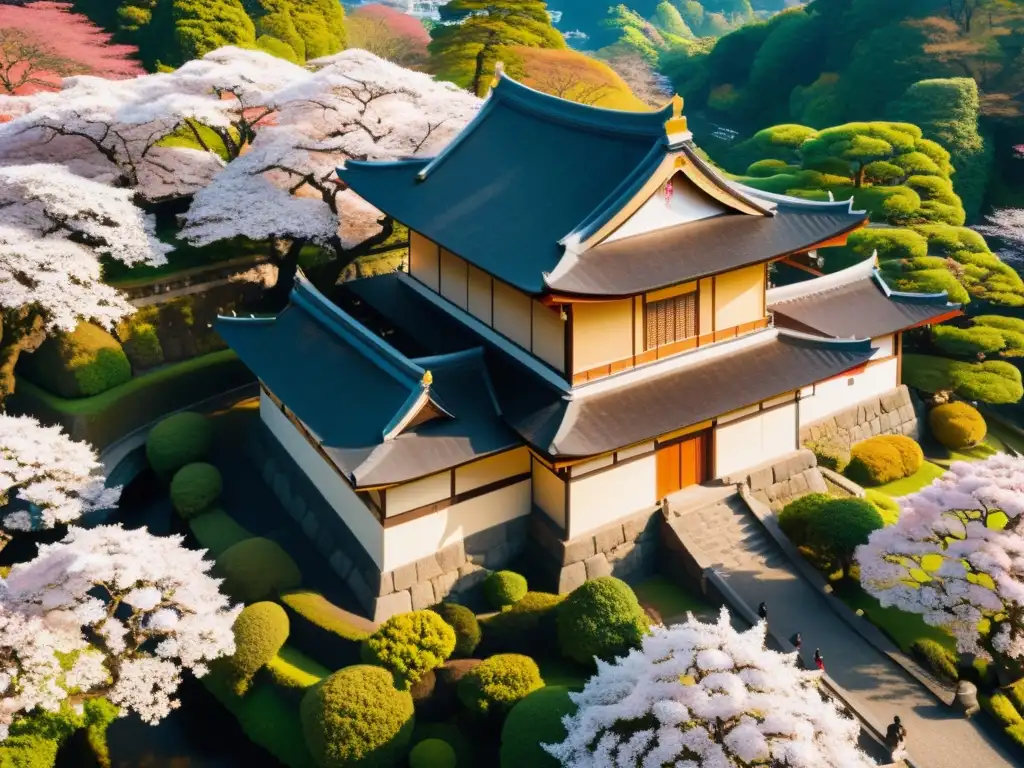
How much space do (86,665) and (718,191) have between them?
16186mm

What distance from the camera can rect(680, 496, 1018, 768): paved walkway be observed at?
18.6 m

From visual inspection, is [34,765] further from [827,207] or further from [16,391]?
Result: [827,207]

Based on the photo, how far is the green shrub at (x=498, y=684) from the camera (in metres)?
18.9

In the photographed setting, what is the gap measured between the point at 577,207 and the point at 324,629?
1073 centimetres

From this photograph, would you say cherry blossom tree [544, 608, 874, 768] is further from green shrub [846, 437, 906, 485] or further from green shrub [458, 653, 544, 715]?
green shrub [846, 437, 906, 485]

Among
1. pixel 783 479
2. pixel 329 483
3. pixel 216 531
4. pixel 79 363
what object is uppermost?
pixel 79 363

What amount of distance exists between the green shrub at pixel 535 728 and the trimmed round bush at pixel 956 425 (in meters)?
18.3

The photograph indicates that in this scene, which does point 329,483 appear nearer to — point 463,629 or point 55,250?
point 463,629

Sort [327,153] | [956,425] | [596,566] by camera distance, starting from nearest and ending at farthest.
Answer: [596,566]
[956,425]
[327,153]

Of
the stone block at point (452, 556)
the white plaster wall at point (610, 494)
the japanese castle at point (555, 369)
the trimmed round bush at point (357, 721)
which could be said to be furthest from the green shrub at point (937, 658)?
the trimmed round bush at point (357, 721)

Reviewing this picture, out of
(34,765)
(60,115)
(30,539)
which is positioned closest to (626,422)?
(34,765)

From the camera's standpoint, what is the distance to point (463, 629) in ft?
67.8

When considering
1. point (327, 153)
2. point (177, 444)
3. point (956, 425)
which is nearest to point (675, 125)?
point (956, 425)

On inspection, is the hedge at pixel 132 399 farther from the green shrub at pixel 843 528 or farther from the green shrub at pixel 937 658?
the green shrub at pixel 937 658
